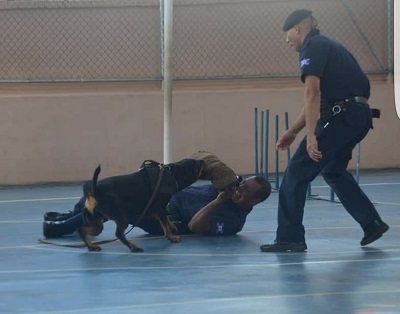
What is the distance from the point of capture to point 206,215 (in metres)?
9.61

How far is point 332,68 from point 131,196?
6.63 ft

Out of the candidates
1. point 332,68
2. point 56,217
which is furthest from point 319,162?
point 56,217

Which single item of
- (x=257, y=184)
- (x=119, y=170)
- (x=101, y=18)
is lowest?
(x=119, y=170)

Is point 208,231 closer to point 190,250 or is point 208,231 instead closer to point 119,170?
point 190,250

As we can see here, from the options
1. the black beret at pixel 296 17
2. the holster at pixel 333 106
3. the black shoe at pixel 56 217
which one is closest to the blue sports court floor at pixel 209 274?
the black shoe at pixel 56 217

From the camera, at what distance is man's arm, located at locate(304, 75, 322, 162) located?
27.5 ft

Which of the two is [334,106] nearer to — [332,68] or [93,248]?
[332,68]

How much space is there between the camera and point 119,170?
15.4 meters

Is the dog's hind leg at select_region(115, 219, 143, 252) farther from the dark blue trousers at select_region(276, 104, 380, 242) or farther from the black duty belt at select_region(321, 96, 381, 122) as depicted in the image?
the black duty belt at select_region(321, 96, 381, 122)

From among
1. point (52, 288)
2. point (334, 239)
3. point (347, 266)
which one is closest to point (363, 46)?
point (334, 239)

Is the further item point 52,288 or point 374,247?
point 374,247

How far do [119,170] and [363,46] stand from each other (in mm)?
4286

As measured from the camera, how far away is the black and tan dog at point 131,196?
8891 millimetres

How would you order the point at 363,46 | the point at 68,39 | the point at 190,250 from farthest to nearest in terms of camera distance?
the point at 363,46
the point at 68,39
the point at 190,250
